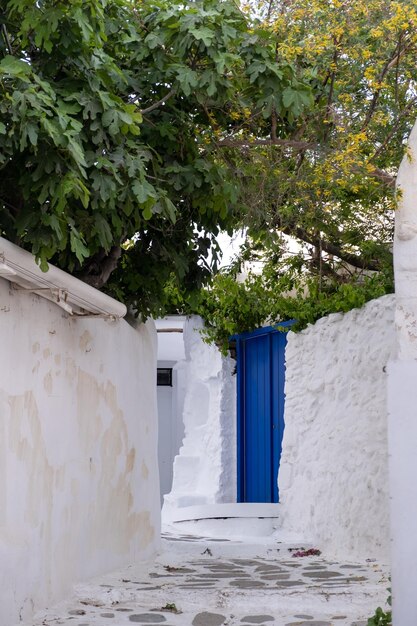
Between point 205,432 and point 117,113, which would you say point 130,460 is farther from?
point 205,432

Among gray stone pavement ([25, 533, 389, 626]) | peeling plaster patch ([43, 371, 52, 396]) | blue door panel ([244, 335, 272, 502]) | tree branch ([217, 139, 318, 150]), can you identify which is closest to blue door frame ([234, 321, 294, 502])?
blue door panel ([244, 335, 272, 502])

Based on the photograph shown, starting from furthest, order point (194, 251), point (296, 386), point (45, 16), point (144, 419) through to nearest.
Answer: point (296, 386)
point (144, 419)
point (194, 251)
point (45, 16)

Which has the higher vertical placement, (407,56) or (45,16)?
(407,56)

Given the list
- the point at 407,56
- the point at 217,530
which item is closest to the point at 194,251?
the point at 407,56

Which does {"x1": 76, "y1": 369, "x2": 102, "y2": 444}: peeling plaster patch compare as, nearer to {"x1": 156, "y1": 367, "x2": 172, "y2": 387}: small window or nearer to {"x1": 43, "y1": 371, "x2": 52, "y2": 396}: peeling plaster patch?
{"x1": 43, "y1": 371, "x2": 52, "y2": 396}: peeling plaster patch

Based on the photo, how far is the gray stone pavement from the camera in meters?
6.50

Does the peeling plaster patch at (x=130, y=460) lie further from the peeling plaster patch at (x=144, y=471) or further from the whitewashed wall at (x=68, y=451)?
the peeling plaster patch at (x=144, y=471)

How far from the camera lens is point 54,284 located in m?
6.42

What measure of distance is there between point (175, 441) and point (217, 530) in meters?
4.08

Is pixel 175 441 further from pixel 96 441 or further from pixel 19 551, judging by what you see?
pixel 19 551

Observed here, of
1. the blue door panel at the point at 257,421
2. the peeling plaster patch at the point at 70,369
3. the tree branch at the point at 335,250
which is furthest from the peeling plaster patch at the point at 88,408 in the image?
the blue door panel at the point at 257,421

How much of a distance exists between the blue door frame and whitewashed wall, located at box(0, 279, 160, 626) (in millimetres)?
2807

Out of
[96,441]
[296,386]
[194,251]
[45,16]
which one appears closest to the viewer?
[45,16]

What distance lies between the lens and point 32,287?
252 inches
